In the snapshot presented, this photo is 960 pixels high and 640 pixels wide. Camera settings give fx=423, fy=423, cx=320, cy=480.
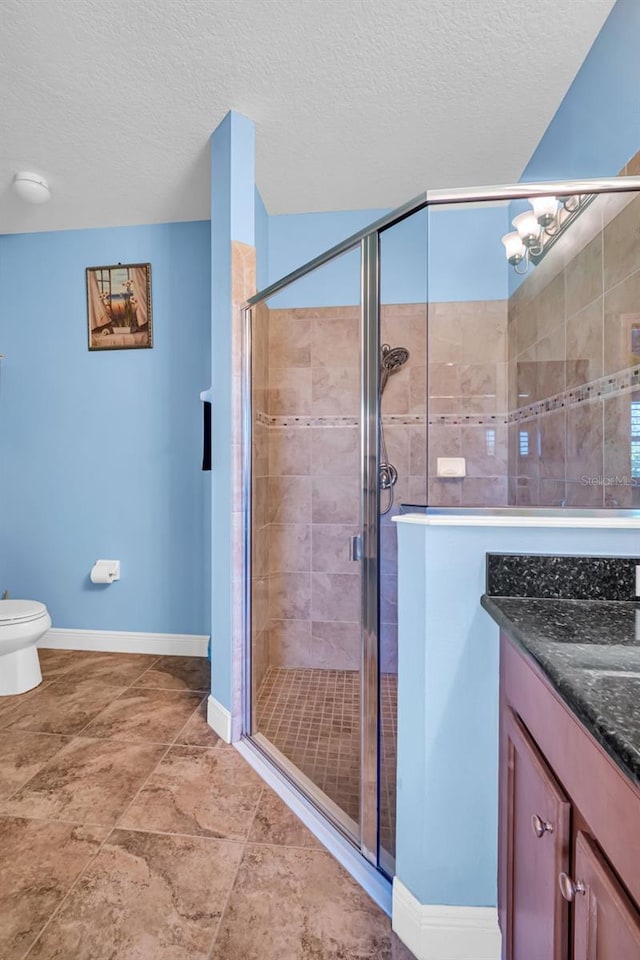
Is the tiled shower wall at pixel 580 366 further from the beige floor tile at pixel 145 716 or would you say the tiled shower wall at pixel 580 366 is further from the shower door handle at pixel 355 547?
the beige floor tile at pixel 145 716

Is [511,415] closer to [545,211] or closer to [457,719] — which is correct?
[545,211]

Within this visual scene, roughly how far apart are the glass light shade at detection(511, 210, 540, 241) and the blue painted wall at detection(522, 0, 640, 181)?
26 centimetres

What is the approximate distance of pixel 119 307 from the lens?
2625 mm

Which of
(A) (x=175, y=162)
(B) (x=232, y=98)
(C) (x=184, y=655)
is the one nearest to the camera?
(B) (x=232, y=98)

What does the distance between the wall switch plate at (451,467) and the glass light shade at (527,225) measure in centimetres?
85

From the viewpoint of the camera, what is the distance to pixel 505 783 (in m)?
0.91

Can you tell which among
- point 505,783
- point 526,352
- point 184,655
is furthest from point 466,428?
point 184,655

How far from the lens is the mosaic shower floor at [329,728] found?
1.18 m

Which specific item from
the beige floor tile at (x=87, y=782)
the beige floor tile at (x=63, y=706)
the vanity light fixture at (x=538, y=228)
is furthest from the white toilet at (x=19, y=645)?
the vanity light fixture at (x=538, y=228)

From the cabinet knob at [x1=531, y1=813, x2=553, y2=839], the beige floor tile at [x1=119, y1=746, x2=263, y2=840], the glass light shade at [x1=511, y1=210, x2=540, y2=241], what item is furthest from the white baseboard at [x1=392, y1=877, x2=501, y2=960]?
the glass light shade at [x1=511, y1=210, x2=540, y2=241]

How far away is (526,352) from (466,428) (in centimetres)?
52

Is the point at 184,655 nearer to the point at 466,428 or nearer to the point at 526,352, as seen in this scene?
the point at 466,428

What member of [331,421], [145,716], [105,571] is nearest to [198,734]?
[145,716]

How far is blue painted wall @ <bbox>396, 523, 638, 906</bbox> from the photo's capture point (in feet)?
3.22
